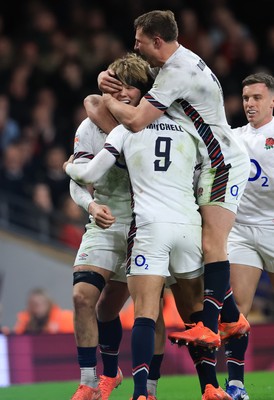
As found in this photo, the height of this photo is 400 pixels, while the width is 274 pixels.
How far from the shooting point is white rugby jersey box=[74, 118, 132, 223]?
6570 millimetres

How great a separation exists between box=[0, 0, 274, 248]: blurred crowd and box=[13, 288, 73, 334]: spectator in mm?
1375

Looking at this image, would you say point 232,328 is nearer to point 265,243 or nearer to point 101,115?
point 265,243

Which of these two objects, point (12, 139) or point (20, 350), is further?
point (12, 139)

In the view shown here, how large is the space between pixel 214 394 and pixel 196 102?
1.73 meters

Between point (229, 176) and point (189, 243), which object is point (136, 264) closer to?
point (189, 243)

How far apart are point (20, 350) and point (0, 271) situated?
282 centimetres

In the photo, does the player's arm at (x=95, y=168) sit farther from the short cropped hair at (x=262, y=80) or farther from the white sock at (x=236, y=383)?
the white sock at (x=236, y=383)

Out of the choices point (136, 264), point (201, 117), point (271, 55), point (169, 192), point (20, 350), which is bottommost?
point (20, 350)

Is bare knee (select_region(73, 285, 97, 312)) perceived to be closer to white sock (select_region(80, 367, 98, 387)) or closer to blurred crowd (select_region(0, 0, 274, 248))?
white sock (select_region(80, 367, 98, 387))

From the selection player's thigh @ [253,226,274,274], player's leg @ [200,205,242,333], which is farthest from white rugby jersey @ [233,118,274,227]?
player's leg @ [200,205,242,333]

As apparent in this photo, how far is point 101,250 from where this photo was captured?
648 cm

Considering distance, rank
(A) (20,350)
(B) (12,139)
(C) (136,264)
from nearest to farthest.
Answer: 1. (C) (136,264)
2. (A) (20,350)
3. (B) (12,139)

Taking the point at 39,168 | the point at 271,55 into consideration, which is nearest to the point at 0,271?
the point at 39,168

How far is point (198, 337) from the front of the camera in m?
5.97
